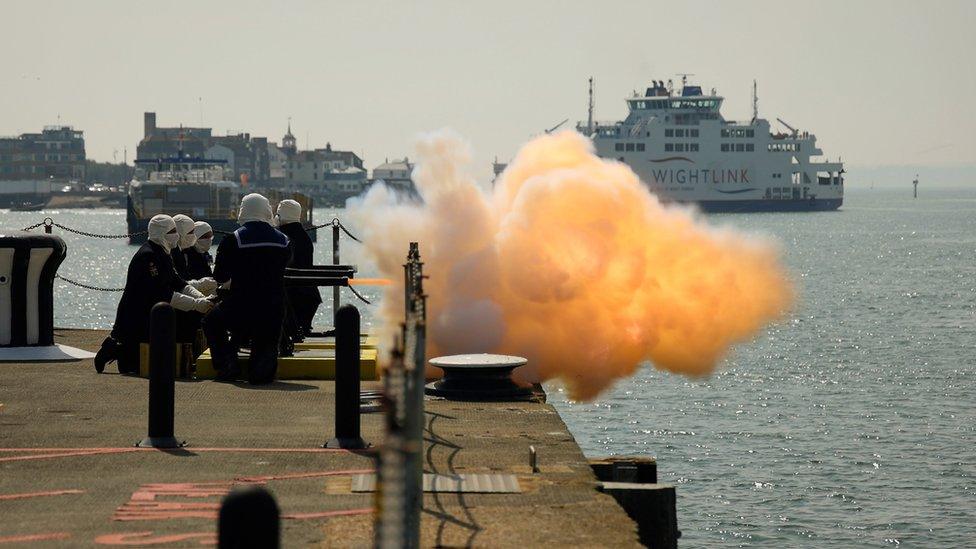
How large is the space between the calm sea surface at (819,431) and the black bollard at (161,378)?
8.00 m

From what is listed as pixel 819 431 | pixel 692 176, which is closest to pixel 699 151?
pixel 692 176

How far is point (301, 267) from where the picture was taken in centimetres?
1989

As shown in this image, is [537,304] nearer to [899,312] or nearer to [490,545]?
[490,545]

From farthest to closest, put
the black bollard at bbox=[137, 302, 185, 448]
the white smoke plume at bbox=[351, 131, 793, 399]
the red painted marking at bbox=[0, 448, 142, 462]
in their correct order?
1. the white smoke plume at bbox=[351, 131, 793, 399]
2. the black bollard at bbox=[137, 302, 185, 448]
3. the red painted marking at bbox=[0, 448, 142, 462]

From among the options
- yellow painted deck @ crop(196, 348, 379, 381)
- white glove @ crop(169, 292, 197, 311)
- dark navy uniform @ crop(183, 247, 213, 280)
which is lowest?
yellow painted deck @ crop(196, 348, 379, 381)

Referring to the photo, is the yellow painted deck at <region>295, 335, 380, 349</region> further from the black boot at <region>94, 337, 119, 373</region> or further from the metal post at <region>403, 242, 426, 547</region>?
the metal post at <region>403, 242, 426, 547</region>

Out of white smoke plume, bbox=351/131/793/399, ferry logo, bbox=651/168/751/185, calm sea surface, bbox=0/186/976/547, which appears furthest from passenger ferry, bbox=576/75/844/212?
white smoke plume, bbox=351/131/793/399

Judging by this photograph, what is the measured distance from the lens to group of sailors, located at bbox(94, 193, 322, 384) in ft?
51.8

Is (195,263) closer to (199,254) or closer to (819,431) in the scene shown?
(199,254)

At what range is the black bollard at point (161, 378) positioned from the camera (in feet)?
39.6

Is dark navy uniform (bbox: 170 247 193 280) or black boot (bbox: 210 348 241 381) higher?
dark navy uniform (bbox: 170 247 193 280)

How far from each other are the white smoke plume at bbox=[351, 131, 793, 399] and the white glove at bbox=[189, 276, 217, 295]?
2278 millimetres

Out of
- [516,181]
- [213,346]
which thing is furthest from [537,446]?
[516,181]

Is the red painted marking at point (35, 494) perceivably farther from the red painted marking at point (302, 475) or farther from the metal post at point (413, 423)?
the metal post at point (413, 423)
